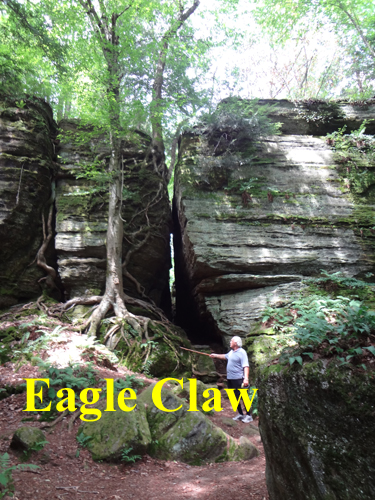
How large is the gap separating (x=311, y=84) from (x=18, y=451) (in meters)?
22.1

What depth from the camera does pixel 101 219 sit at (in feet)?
33.5

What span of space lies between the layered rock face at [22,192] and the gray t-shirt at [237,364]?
6.54 meters

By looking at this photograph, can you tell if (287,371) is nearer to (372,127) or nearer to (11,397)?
(11,397)

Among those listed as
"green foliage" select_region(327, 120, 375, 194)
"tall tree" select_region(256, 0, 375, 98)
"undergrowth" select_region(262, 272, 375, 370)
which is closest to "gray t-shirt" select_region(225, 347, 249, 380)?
"undergrowth" select_region(262, 272, 375, 370)

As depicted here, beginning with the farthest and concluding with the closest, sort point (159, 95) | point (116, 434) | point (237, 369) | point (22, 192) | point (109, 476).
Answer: point (159, 95) < point (22, 192) < point (237, 369) < point (116, 434) < point (109, 476)

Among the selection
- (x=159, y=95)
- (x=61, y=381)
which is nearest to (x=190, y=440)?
(x=61, y=381)

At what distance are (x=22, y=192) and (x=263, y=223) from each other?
7.87 metres

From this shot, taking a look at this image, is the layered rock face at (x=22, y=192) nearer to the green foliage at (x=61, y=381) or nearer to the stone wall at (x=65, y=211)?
the stone wall at (x=65, y=211)

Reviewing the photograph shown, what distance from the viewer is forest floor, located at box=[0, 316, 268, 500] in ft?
9.99

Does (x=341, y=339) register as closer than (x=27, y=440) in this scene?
Yes

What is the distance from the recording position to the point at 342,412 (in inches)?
75.9

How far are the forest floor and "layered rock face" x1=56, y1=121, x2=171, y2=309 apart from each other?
5319mm

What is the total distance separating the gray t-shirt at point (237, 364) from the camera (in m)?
5.68

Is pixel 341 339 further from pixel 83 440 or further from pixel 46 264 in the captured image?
pixel 46 264
